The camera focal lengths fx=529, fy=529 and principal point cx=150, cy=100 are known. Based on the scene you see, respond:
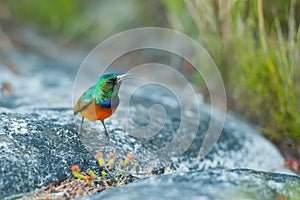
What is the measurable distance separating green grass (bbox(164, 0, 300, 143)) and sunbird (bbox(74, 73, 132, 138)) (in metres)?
1.14

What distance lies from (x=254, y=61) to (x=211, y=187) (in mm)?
1442

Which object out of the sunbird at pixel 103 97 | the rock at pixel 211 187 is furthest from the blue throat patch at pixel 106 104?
the rock at pixel 211 187

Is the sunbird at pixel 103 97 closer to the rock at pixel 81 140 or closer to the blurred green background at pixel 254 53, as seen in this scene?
the rock at pixel 81 140

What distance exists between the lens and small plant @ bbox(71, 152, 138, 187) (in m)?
1.98

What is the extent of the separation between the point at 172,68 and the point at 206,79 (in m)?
0.83

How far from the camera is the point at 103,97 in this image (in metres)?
2.03

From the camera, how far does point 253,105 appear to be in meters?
3.17

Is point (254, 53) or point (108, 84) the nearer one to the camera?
point (108, 84)

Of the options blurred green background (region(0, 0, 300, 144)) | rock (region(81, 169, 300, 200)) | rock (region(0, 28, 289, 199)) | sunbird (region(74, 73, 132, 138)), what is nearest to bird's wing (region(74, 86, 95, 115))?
sunbird (region(74, 73, 132, 138))

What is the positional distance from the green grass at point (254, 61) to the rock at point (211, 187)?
1.13m

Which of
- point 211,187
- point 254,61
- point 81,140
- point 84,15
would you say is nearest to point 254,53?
point 254,61

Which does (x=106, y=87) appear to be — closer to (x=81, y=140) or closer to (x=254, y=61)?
(x=81, y=140)

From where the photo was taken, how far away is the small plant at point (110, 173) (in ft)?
6.50

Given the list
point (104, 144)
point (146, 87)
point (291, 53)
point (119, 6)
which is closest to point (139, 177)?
point (104, 144)
